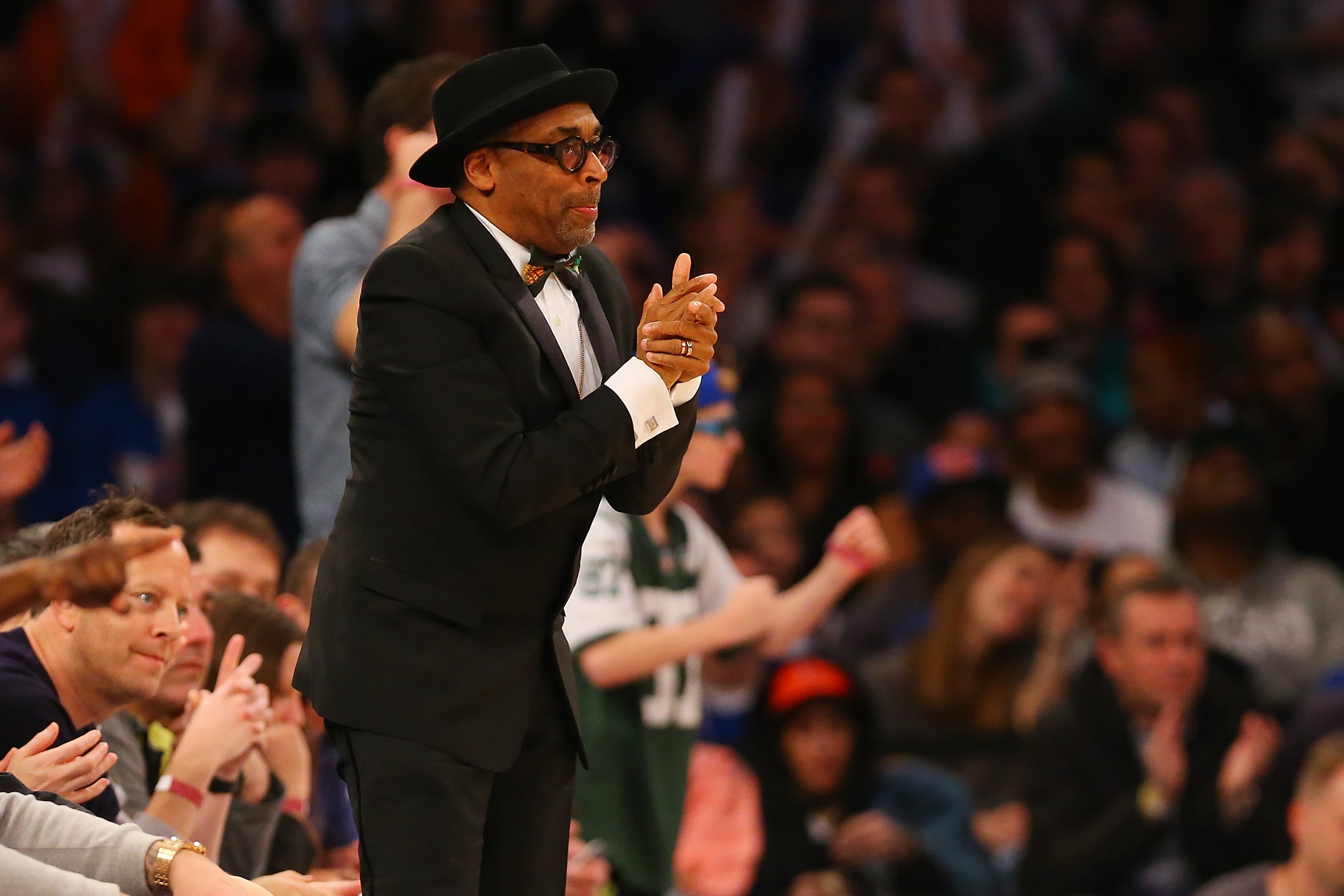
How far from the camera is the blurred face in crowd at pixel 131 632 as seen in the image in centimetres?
310

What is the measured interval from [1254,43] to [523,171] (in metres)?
7.78

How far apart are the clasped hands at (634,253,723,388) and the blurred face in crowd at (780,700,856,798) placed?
3.32 metres

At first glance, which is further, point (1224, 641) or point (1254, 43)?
point (1254, 43)

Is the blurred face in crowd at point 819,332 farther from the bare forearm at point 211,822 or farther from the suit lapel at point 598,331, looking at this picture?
the suit lapel at point 598,331

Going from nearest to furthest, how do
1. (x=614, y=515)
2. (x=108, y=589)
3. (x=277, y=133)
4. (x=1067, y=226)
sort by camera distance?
(x=108, y=589)
(x=614, y=515)
(x=277, y=133)
(x=1067, y=226)

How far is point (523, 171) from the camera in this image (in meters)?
2.64

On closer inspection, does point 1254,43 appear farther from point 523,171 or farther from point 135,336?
point 523,171

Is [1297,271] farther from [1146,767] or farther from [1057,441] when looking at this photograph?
[1146,767]

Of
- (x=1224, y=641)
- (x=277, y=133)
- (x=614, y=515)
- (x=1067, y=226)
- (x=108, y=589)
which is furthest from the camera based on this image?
(x=1067, y=226)

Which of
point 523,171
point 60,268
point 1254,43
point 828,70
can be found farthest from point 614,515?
point 1254,43

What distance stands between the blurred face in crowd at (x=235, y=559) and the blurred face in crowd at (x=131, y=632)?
34.9 inches

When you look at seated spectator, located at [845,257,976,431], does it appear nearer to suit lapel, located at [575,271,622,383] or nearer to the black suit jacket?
suit lapel, located at [575,271,622,383]

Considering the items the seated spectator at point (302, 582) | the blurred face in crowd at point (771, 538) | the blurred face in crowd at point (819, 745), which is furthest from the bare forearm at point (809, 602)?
the blurred face in crowd at point (771, 538)

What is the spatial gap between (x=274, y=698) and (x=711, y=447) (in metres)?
1.01
